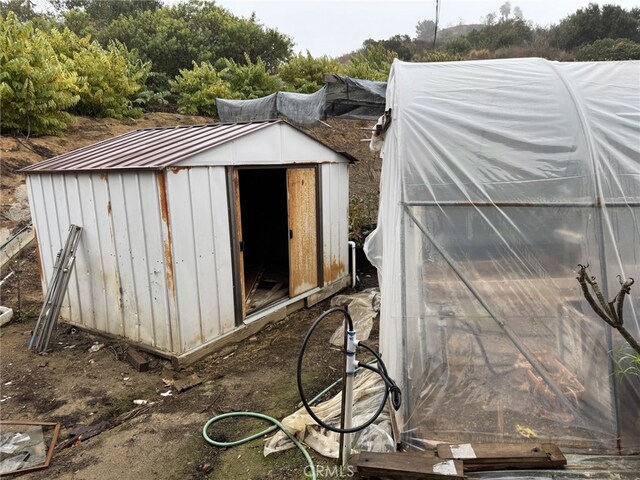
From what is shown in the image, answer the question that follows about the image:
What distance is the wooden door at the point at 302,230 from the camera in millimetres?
6156

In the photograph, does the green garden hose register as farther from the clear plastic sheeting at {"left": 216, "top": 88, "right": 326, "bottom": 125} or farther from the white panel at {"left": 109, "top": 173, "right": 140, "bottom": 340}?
the clear plastic sheeting at {"left": 216, "top": 88, "right": 326, "bottom": 125}

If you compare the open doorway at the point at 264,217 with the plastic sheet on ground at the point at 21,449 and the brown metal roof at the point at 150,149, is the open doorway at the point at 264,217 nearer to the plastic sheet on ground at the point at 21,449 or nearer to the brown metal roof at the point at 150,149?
the brown metal roof at the point at 150,149

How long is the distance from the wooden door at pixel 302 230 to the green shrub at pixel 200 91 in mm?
9042

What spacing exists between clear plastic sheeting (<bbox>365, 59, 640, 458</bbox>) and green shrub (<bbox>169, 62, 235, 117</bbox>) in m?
12.4

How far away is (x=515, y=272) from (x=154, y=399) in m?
3.63

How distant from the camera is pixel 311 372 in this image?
4.62 metres

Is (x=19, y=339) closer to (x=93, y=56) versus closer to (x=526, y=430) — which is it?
(x=526, y=430)

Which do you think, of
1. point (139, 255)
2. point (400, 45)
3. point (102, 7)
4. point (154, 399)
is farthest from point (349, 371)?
point (400, 45)

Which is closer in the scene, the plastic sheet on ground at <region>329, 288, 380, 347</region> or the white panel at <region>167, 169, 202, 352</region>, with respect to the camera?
the white panel at <region>167, 169, 202, 352</region>

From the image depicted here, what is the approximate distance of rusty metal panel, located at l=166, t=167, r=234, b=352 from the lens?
440cm

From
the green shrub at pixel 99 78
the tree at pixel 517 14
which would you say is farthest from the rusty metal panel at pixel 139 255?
the tree at pixel 517 14

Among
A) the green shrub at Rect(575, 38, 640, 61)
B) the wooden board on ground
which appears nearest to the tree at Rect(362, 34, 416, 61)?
the green shrub at Rect(575, 38, 640, 61)

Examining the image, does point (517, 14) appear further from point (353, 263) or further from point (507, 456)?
point (507, 456)

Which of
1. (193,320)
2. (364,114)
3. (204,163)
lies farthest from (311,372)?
(364,114)
